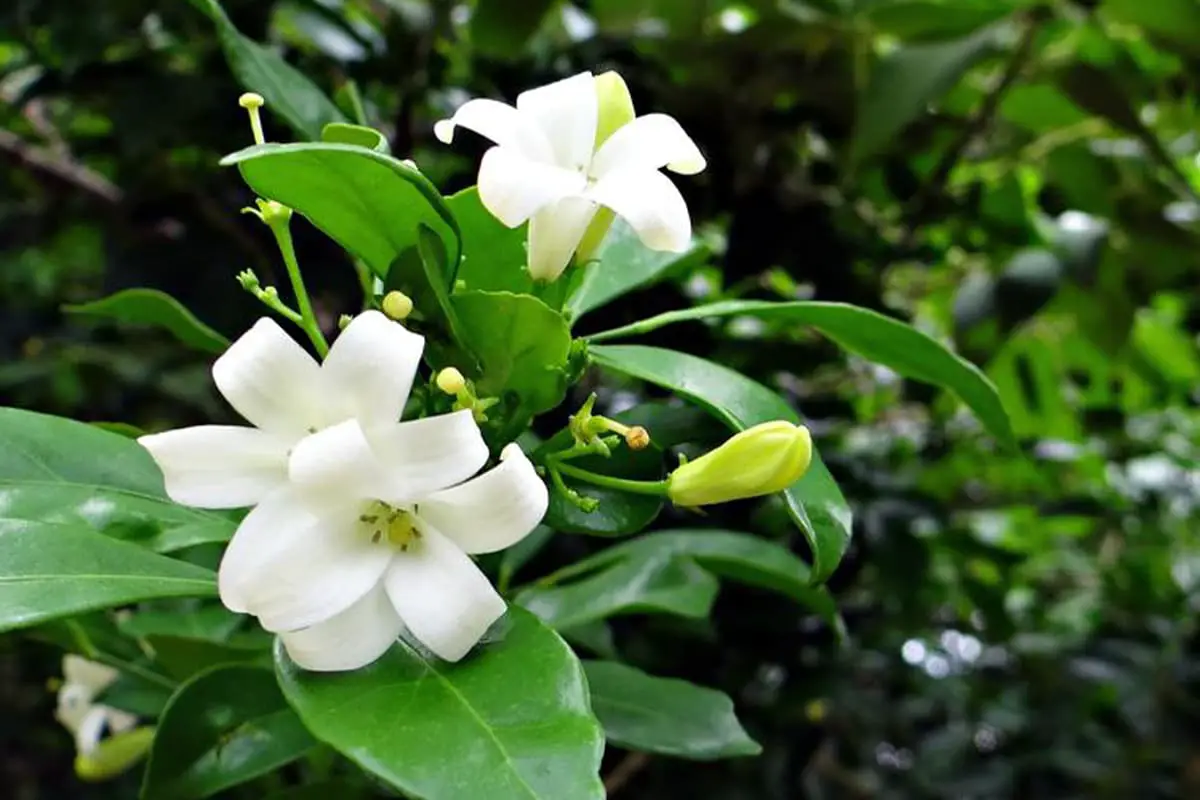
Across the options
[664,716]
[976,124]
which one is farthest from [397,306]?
[976,124]

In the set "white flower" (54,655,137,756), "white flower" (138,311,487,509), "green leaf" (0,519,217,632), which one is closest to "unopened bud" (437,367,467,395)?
"white flower" (138,311,487,509)

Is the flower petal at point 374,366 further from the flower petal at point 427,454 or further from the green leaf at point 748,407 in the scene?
the green leaf at point 748,407

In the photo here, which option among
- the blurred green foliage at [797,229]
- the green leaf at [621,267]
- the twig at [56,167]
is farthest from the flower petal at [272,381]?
the twig at [56,167]

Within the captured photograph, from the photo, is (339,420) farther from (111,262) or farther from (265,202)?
(111,262)

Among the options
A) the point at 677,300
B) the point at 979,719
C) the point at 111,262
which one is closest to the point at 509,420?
the point at 677,300

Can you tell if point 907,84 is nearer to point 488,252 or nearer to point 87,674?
point 488,252
